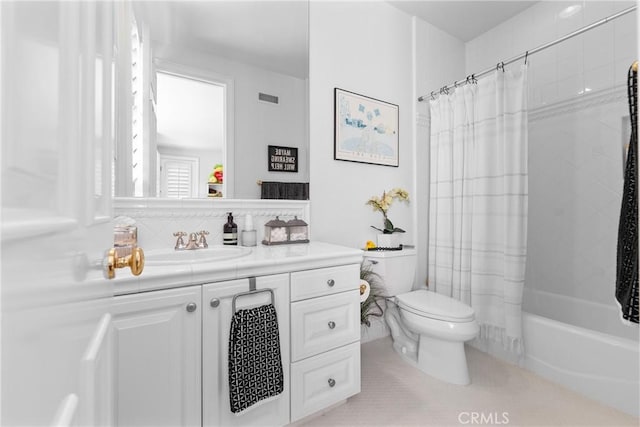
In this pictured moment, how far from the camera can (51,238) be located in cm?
28

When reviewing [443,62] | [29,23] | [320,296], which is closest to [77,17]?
[29,23]

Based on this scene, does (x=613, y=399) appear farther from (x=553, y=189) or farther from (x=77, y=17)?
(x=77, y=17)

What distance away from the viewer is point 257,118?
1769 mm

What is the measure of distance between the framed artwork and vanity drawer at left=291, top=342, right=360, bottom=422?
1.27 m

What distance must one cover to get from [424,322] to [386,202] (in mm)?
906

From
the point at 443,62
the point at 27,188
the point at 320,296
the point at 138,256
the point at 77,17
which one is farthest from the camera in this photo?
the point at 443,62

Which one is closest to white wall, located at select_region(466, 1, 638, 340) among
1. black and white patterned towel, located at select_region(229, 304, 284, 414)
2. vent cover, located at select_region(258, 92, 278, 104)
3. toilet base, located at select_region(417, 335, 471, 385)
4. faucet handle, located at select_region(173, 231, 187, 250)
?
toilet base, located at select_region(417, 335, 471, 385)

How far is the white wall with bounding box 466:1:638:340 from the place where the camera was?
2002mm

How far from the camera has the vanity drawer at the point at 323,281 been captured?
1288 millimetres

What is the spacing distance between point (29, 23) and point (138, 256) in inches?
16.0

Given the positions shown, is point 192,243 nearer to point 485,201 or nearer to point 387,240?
point 387,240

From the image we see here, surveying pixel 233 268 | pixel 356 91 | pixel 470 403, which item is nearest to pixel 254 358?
pixel 233 268

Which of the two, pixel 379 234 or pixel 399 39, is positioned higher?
pixel 399 39

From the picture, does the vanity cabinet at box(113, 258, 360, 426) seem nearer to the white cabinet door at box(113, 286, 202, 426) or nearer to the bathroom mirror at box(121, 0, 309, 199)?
the white cabinet door at box(113, 286, 202, 426)
